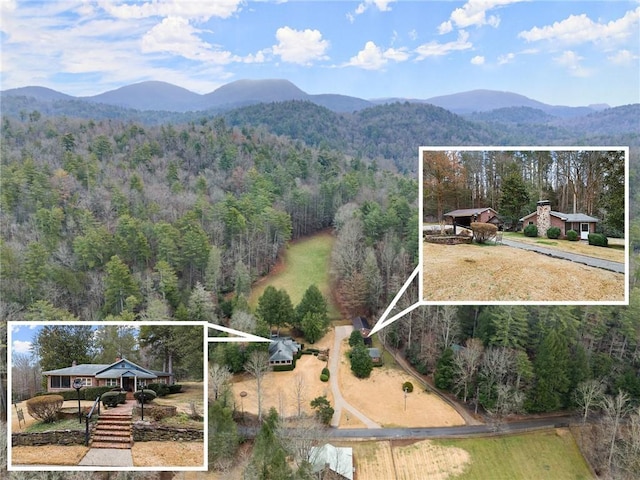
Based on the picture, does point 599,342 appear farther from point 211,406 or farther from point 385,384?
point 211,406

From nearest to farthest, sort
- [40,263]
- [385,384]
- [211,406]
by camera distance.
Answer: [211,406] < [40,263] < [385,384]

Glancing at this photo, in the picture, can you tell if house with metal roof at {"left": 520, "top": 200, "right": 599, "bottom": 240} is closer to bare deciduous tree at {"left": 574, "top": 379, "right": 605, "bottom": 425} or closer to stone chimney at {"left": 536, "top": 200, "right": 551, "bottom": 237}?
stone chimney at {"left": 536, "top": 200, "right": 551, "bottom": 237}

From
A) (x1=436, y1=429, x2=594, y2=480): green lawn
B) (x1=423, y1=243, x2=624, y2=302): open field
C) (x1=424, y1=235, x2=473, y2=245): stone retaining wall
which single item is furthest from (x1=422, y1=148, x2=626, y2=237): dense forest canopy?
(x1=436, y1=429, x2=594, y2=480): green lawn

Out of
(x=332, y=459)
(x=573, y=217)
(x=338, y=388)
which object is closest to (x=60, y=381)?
(x=332, y=459)

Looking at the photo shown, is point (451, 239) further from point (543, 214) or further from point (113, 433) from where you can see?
point (113, 433)

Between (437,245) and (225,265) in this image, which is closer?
(437,245)

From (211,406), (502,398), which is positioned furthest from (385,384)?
(211,406)

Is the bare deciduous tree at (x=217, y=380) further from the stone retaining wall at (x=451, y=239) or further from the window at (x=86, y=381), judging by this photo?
the stone retaining wall at (x=451, y=239)
